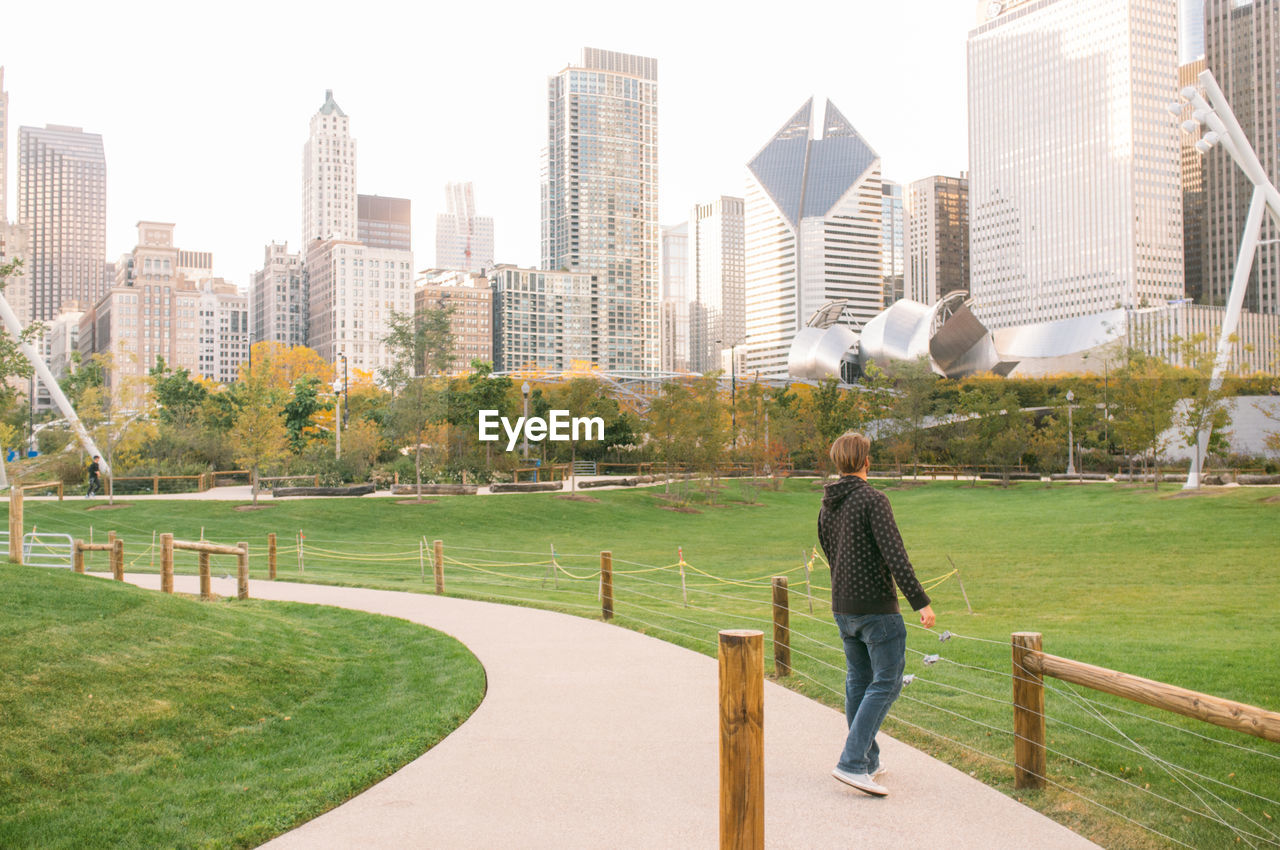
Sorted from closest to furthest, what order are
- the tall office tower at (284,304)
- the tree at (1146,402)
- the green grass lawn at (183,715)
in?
the green grass lawn at (183,715)
the tree at (1146,402)
the tall office tower at (284,304)

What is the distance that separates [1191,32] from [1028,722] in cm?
18344

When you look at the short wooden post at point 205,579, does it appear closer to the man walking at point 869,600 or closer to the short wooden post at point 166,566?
the short wooden post at point 166,566

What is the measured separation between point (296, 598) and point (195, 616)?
206 inches

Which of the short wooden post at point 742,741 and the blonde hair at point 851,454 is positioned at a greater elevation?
the blonde hair at point 851,454

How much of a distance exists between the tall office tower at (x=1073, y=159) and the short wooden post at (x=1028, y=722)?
150111 millimetres

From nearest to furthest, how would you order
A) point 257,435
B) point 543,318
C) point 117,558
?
point 117,558, point 257,435, point 543,318

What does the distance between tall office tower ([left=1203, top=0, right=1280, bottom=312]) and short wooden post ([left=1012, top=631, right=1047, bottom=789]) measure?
542 feet

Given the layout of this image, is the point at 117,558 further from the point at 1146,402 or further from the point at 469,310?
the point at 469,310

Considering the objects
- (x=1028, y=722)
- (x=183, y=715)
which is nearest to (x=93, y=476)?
(x=183, y=715)

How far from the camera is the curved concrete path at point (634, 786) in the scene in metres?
4.54

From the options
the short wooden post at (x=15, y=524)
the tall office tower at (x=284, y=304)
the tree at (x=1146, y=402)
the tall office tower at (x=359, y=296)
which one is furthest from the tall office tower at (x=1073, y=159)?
the short wooden post at (x=15, y=524)

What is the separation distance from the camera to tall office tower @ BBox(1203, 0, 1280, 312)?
143 metres

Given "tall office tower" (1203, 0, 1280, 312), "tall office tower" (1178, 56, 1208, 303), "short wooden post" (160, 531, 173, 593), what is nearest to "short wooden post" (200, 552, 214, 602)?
"short wooden post" (160, 531, 173, 593)

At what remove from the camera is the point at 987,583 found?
17.6m
